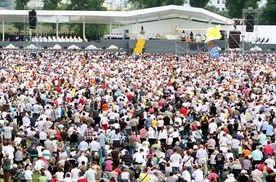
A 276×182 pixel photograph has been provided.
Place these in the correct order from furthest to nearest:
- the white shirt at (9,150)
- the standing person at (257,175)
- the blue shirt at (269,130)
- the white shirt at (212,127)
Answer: the white shirt at (212,127) → the blue shirt at (269,130) → the white shirt at (9,150) → the standing person at (257,175)

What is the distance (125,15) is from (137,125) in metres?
61.5

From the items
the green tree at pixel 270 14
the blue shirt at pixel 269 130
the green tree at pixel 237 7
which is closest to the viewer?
the blue shirt at pixel 269 130

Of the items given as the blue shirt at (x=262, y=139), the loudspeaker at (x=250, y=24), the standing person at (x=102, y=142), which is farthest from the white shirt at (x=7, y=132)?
the loudspeaker at (x=250, y=24)

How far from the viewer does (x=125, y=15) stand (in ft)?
303

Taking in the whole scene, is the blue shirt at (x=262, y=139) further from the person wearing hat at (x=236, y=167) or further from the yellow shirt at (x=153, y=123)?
the yellow shirt at (x=153, y=123)

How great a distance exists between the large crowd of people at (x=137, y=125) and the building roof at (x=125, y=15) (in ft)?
121

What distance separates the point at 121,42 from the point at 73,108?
47.4 metres

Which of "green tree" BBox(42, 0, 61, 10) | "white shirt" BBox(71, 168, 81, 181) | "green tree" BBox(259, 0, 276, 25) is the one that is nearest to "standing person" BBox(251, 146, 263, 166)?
"white shirt" BBox(71, 168, 81, 181)

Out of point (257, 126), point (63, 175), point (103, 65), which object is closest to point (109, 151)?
point (63, 175)

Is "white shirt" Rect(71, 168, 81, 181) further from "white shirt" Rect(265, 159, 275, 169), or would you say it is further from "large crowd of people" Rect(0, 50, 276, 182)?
"white shirt" Rect(265, 159, 275, 169)

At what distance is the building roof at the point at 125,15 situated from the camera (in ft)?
294

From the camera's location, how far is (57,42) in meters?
82.6

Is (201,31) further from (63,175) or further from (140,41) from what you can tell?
(63,175)

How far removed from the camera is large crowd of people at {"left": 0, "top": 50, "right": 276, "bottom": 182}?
77.0 ft
